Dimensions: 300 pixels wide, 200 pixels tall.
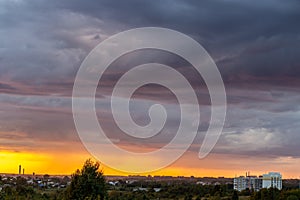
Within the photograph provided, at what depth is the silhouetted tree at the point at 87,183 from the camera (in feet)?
119

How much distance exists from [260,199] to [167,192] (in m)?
40.7

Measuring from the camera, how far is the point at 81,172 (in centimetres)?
3647

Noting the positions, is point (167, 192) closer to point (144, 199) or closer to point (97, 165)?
point (144, 199)

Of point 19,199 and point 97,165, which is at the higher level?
point 97,165

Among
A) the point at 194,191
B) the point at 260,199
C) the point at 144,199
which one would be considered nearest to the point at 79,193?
the point at 144,199

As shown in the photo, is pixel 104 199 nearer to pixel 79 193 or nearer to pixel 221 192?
pixel 79 193

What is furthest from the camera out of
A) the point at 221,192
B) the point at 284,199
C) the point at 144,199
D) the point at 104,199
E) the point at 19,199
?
the point at 221,192

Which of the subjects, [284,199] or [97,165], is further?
[284,199]

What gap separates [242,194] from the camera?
169500 millimetres

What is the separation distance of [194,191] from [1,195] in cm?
12457

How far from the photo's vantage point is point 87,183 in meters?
36.4

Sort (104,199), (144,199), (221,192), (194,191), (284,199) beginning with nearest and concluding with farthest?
1. (104,199)
2. (144,199)
3. (284,199)
4. (221,192)
5. (194,191)

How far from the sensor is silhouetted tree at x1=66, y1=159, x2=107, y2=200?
3628 cm

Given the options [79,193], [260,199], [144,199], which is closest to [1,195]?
[79,193]
